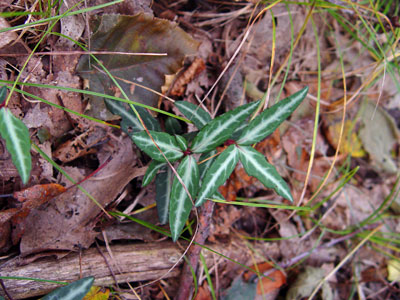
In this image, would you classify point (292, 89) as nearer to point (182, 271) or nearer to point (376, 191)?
point (376, 191)

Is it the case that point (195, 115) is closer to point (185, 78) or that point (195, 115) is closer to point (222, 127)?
point (222, 127)

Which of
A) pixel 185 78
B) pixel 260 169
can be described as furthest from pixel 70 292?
pixel 185 78

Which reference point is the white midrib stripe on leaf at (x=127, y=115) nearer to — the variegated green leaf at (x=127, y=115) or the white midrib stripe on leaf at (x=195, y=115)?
the variegated green leaf at (x=127, y=115)

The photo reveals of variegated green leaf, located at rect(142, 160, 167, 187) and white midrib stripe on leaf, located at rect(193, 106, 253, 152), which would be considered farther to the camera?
variegated green leaf, located at rect(142, 160, 167, 187)

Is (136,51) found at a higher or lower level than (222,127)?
higher

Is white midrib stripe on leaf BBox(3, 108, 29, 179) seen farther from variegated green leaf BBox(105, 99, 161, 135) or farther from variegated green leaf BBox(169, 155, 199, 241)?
variegated green leaf BBox(169, 155, 199, 241)

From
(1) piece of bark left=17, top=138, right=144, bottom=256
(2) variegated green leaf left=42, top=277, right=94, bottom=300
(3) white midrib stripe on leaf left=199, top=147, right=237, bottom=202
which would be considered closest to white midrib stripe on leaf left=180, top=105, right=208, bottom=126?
(3) white midrib stripe on leaf left=199, top=147, right=237, bottom=202

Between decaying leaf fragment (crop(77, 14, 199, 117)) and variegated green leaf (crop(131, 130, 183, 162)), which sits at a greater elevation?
decaying leaf fragment (crop(77, 14, 199, 117))
